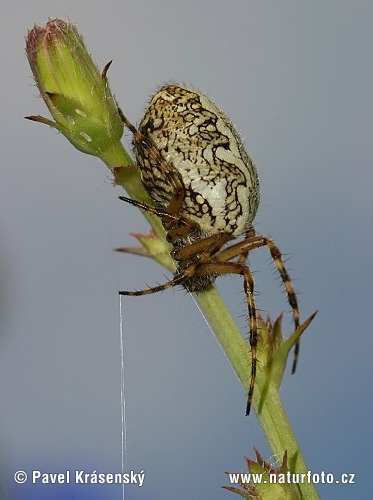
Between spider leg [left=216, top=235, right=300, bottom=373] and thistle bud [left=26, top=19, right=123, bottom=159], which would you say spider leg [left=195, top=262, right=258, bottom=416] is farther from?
thistle bud [left=26, top=19, right=123, bottom=159]

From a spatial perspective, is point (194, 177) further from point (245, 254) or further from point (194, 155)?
point (245, 254)

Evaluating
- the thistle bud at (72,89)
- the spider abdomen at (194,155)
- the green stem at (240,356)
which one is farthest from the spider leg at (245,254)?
the thistle bud at (72,89)

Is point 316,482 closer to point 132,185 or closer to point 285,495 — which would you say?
point 285,495

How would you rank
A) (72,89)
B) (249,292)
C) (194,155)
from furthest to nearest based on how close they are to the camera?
1. (249,292)
2. (194,155)
3. (72,89)

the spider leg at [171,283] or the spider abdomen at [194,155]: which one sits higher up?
the spider abdomen at [194,155]

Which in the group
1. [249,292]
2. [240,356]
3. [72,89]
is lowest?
[240,356]

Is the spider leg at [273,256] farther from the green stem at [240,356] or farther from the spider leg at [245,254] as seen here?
the green stem at [240,356]

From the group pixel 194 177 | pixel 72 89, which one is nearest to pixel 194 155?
pixel 194 177
